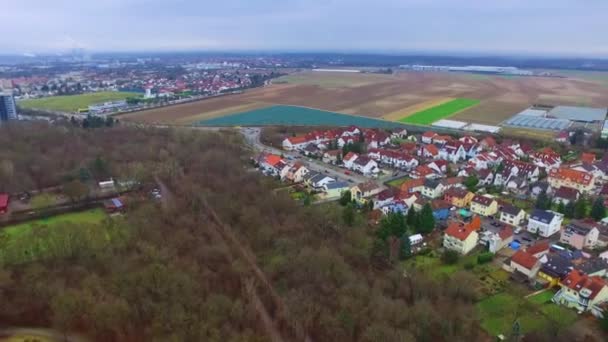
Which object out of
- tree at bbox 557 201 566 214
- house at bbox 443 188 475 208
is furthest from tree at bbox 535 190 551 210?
house at bbox 443 188 475 208

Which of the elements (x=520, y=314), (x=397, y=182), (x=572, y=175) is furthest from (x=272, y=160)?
(x=572, y=175)

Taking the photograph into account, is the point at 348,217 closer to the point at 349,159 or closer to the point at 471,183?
the point at 471,183

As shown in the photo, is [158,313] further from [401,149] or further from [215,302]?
[401,149]

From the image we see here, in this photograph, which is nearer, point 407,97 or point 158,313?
point 158,313

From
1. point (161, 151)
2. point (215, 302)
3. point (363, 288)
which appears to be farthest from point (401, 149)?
point (215, 302)

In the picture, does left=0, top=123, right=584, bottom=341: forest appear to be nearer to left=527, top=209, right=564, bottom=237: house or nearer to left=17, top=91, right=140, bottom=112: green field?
left=527, top=209, right=564, bottom=237: house

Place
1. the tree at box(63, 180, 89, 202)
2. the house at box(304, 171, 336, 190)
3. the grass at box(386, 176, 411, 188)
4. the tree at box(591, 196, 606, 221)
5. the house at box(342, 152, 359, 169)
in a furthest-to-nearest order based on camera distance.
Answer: the house at box(342, 152, 359, 169), the grass at box(386, 176, 411, 188), the house at box(304, 171, 336, 190), the tree at box(63, 180, 89, 202), the tree at box(591, 196, 606, 221)

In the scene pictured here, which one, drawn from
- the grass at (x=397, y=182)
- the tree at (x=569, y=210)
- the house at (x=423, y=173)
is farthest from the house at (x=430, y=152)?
the tree at (x=569, y=210)
